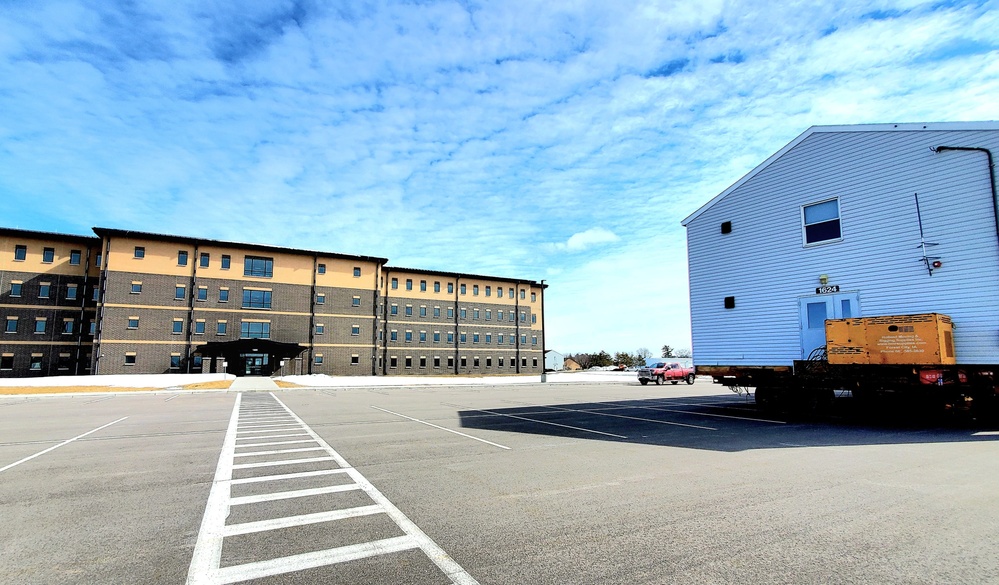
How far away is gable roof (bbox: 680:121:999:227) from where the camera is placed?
13.1m

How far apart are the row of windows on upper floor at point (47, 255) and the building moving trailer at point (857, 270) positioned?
5732 centimetres

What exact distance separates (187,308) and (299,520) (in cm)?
5183

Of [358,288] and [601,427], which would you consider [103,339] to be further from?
[601,427]

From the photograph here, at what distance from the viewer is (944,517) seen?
5277 mm

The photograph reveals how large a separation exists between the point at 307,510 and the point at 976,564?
6307mm

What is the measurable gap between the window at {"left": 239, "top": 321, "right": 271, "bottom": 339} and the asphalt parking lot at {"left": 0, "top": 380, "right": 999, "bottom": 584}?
42161mm

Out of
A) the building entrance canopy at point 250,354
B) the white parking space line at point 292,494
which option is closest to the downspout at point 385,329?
the building entrance canopy at point 250,354

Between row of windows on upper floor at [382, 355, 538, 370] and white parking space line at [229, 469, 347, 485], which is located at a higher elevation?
row of windows on upper floor at [382, 355, 538, 370]

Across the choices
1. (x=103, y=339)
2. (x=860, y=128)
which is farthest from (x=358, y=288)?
(x=860, y=128)

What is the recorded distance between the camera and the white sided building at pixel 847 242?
12820 mm

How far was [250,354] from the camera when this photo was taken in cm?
5009

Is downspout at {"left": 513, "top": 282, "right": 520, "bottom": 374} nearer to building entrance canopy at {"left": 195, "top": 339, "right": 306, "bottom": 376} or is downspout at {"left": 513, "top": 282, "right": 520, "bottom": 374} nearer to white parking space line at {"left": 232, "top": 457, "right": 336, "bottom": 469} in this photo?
building entrance canopy at {"left": 195, "top": 339, "right": 306, "bottom": 376}

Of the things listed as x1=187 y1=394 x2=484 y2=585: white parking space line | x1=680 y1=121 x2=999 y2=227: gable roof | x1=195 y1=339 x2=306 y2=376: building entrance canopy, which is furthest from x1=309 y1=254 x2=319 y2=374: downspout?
x1=187 y1=394 x2=484 y2=585: white parking space line

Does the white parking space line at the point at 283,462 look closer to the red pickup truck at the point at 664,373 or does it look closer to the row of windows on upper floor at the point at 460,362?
the red pickup truck at the point at 664,373
